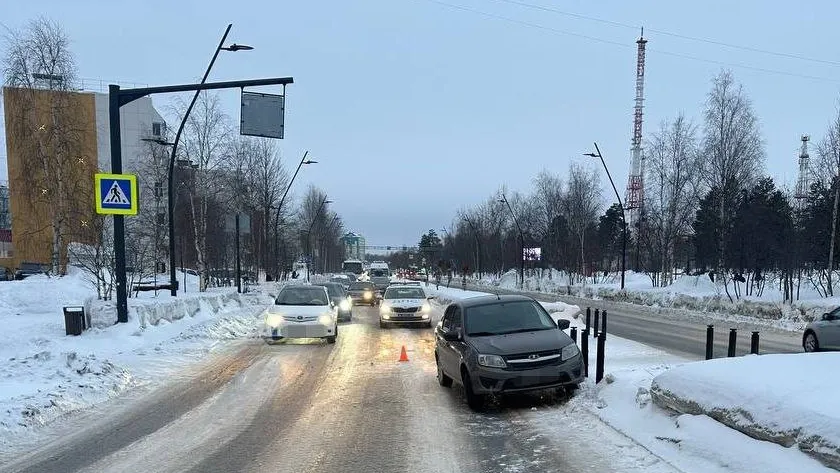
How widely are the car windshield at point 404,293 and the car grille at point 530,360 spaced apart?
1370 cm

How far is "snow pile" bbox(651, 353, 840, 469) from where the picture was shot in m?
4.29

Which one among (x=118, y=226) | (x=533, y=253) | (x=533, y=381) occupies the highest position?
(x=118, y=226)

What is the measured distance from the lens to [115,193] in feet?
47.2

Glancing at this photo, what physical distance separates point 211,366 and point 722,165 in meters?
36.1

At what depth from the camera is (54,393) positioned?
8.08 m

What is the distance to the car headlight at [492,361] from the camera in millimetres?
7742

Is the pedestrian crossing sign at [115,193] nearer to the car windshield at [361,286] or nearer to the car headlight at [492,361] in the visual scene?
the car headlight at [492,361]

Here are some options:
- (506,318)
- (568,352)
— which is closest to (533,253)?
(506,318)

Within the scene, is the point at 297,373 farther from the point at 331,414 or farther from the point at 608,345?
the point at 608,345

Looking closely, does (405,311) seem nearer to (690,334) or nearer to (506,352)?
(690,334)

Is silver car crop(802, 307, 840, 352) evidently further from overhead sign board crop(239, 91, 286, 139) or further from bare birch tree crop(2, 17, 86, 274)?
bare birch tree crop(2, 17, 86, 274)

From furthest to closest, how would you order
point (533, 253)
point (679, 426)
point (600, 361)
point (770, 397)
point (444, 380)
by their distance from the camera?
point (533, 253) → point (444, 380) → point (600, 361) → point (679, 426) → point (770, 397)

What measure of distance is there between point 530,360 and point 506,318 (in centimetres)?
140

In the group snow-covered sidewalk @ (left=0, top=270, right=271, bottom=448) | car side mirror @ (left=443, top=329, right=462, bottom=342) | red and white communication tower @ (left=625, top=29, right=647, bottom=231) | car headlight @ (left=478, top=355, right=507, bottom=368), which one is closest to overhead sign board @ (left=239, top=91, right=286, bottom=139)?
snow-covered sidewalk @ (left=0, top=270, right=271, bottom=448)
